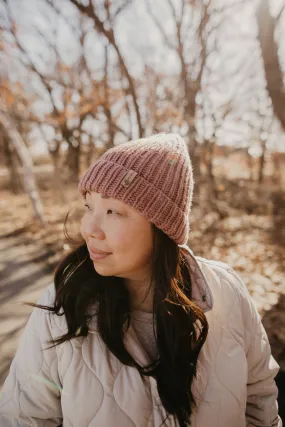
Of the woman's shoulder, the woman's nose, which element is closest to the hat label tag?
the woman's nose

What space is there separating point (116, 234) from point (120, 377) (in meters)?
0.61

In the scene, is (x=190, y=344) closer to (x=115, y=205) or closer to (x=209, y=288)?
(x=209, y=288)

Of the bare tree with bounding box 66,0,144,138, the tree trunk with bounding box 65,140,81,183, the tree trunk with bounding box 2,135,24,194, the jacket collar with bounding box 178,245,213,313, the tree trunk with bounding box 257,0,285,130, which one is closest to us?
the jacket collar with bounding box 178,245,213,313

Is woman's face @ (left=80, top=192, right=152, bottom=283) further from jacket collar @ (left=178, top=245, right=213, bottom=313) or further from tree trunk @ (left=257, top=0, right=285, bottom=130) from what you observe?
tree trunk @ (left=257, top=0, right=285, bottom=130)

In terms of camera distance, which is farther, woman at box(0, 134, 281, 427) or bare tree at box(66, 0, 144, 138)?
Answer: bare tree at box(66, 0, 144, 138)

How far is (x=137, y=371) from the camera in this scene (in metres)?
1.21

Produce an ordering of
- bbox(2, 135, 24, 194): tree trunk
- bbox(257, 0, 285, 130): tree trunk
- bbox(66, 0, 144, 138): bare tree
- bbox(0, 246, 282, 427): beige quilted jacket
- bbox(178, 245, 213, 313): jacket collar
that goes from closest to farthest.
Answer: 1. bbox(0, 246, 282, 427): beige quilted jacket
2. bbox(178, 245, 213, 313): jacket collar
3. bbox(257, 0, 285, 130): tree trunk
4. bbox(66, 0, 144, 138): bare tree
5. bbox(2, 135, 24, 194): tree trunk

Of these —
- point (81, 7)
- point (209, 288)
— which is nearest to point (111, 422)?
point (209, 288)

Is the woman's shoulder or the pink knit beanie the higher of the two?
the pink knit beanie

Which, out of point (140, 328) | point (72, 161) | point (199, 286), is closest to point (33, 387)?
point (140, 328)

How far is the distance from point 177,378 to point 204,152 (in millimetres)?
12768

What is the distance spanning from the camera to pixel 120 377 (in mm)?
1200

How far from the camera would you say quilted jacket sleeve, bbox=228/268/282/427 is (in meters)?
1.44

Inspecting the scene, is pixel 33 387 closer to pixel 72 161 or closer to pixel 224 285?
pixel 224 285
